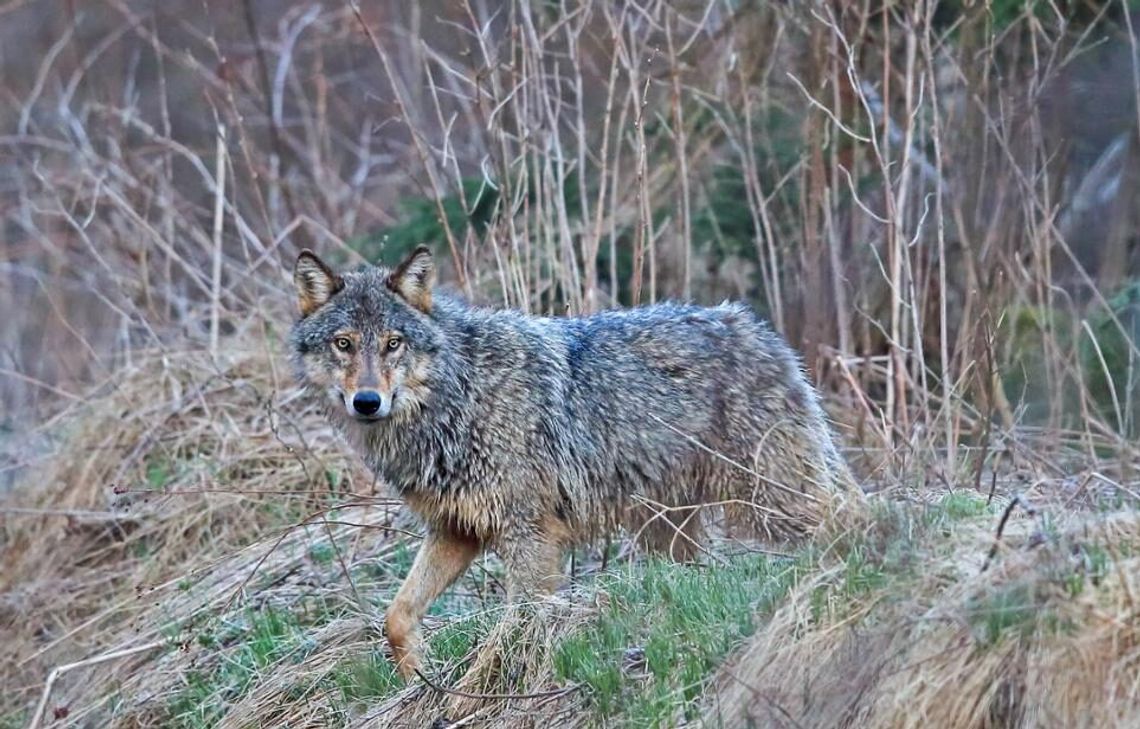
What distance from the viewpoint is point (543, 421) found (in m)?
6.56

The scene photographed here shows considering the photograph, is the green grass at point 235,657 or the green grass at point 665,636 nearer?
the green grass at point 665,636

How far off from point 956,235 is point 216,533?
185 inches

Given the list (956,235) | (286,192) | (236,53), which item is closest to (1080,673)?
(956,235)

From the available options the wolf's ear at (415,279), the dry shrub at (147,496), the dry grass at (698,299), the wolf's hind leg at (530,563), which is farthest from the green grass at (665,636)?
the dry shrub at (147,496)

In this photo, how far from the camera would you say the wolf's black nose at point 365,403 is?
609 centimetres

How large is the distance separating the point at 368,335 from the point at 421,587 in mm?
1042

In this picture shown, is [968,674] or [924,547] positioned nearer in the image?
[968,674]

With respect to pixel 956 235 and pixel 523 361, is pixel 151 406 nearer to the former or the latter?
pixel 523 361

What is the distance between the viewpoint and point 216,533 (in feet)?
27.7

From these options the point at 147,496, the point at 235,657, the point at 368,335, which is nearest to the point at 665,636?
the point at 368,335

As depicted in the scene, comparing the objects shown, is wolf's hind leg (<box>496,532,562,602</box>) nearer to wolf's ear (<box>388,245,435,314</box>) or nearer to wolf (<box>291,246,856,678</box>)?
wolf (<box>291,246,856,678</box>)

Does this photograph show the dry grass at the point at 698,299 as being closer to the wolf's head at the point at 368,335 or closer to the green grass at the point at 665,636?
the green grass at the point at 665,636

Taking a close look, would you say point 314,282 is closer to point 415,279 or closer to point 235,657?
point 415,279

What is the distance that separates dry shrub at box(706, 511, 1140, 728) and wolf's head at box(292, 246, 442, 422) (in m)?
2.00
